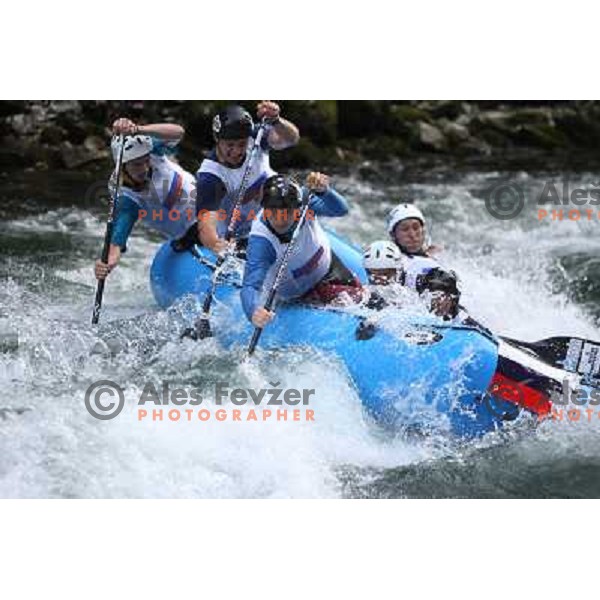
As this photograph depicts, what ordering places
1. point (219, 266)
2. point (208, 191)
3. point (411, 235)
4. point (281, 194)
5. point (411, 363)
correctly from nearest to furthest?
point (411, 363) < point (281, 194) < point (411, 235) < point (219, 266) < point (208, 191)

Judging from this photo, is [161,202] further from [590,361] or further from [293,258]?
[590,361]

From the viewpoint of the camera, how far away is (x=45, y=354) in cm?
402

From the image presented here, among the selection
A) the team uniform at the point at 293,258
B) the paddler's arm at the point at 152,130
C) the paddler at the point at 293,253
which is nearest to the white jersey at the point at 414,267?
the paddler at the point at 293,253

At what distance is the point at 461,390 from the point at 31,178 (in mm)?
2856

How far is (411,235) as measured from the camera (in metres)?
3.98

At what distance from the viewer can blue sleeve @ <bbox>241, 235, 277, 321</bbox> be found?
3.64 m

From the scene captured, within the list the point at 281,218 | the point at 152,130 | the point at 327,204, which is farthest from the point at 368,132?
the point at 281,218

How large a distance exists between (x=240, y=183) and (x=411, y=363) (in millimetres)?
1194

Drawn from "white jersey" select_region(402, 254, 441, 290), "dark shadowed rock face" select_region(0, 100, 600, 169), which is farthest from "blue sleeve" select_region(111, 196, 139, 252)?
"white jersey" select_region(402, 254, 441, 290)

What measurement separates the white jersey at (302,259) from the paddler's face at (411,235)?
27 centimetres

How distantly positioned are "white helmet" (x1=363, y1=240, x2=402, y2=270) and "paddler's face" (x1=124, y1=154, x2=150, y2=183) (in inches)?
39.5

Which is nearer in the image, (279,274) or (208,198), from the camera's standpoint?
(279,274)

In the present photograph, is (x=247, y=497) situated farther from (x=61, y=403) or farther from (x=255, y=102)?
(x=255, y=102)
